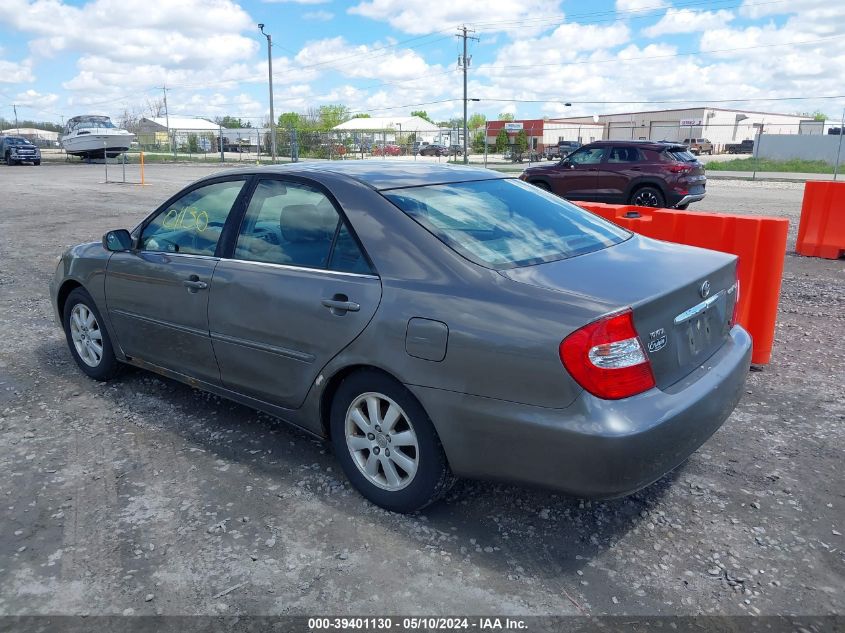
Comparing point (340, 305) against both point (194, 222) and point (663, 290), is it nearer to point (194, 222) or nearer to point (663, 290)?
point (663, 290)

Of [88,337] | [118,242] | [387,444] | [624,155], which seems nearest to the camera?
[387,444]

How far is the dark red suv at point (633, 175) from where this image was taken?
14367mm

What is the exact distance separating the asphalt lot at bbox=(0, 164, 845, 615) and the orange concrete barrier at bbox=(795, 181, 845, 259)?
5711 mm

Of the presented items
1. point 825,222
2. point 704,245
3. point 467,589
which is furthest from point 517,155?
point 467,589

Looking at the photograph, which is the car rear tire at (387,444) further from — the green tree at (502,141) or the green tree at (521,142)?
the green tree at (502,141)

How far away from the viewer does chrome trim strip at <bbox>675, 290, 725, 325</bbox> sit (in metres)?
2.87

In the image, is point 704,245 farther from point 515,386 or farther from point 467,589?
point 467,589

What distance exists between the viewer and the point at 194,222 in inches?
162

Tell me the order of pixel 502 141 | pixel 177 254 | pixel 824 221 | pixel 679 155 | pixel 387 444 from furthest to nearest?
pixel 502 141 < pixel 679 155 < pixel 824 221 < pixel 177 254 < pixel 387 444

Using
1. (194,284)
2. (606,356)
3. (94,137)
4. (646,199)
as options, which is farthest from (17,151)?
(606,356)

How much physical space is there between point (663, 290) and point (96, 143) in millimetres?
44039

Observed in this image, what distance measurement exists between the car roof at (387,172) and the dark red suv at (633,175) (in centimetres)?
1153

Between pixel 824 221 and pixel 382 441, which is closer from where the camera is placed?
pixel 382 441

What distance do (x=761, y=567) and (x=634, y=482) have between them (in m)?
0.70
